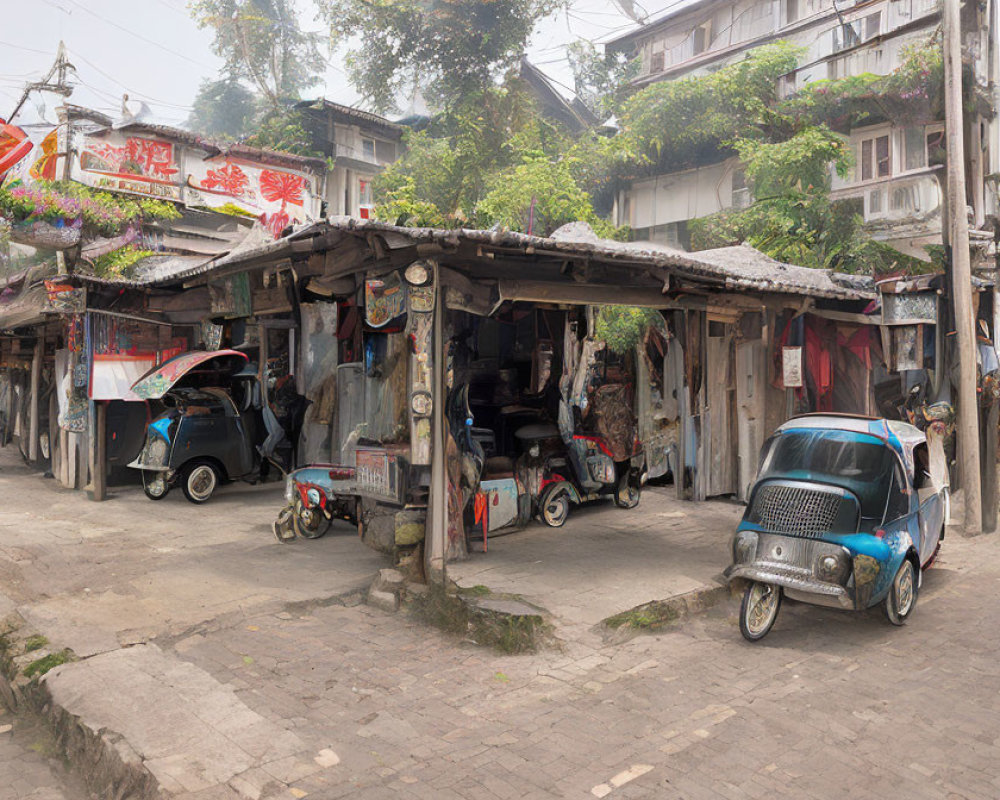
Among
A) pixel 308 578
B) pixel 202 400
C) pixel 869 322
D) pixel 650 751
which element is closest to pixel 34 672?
pixel 308 578

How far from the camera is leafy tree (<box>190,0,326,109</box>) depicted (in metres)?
34.5

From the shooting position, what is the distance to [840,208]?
2030cm

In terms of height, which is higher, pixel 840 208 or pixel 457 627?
pixel 840 208

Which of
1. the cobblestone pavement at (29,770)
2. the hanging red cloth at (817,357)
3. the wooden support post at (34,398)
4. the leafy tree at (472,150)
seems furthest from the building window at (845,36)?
the cobblestone pavement at (29,770)

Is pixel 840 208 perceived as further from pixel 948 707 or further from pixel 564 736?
pixel 564 736

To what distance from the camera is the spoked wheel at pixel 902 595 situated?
19.6ft

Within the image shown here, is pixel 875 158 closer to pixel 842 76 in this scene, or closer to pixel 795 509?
pixel 842 76

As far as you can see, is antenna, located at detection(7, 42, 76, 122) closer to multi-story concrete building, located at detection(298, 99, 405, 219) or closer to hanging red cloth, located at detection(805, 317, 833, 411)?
multi-story concrete building, located at detection(298, 99, 405, 219)

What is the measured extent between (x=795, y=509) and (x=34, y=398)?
1471 centimetres

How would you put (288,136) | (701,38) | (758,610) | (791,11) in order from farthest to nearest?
(288,136) < (701,38) < (791,11) < (758,610)

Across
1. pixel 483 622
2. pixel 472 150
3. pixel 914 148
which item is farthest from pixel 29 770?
pixel 472 150

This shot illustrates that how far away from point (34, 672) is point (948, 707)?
5.96 meters

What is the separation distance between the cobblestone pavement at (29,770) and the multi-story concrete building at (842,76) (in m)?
13.0

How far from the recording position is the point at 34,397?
1493 centimetres
